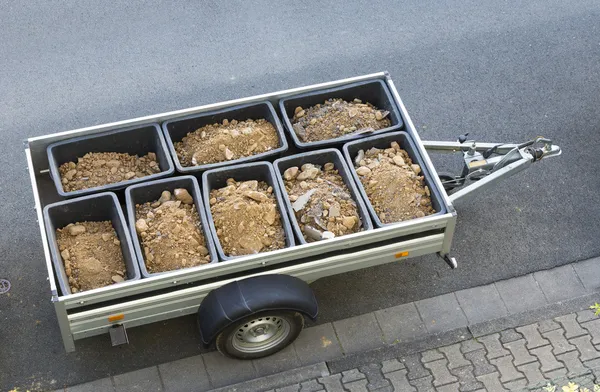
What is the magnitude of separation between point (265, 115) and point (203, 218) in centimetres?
120

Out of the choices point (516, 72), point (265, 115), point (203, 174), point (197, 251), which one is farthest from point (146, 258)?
point (516, 72)

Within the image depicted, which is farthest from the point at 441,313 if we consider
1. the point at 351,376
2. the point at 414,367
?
the point at 351,376

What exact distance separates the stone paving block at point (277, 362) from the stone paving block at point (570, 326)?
2.09m

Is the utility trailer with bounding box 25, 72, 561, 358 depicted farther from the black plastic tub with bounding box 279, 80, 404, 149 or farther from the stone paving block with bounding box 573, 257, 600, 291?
the stone paving block with bounding box 573, 257, 600, 291

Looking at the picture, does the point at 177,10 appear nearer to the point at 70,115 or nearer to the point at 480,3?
the point at 70,115

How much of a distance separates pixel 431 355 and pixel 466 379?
0.31 metres

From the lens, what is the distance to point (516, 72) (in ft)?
26.6

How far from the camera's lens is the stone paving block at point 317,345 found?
594 cm

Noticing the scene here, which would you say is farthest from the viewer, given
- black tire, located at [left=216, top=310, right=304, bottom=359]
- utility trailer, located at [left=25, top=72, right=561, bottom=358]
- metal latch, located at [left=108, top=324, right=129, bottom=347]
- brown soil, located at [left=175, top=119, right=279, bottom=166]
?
brown soil, located at [left=175, top=119, right=279, bottom=166]

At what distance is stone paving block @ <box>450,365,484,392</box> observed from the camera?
5723 millimetres

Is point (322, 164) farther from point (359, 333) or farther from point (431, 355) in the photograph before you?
point (431, 355)

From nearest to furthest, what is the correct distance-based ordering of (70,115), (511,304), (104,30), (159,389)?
(159,389), (511,304), (70,115), (104,30)

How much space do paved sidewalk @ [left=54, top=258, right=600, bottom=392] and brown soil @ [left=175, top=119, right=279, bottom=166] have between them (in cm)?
147

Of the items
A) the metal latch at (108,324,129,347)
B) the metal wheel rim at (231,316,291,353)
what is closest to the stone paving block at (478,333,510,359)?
the metal wheel rim at (231,316,291,353)
